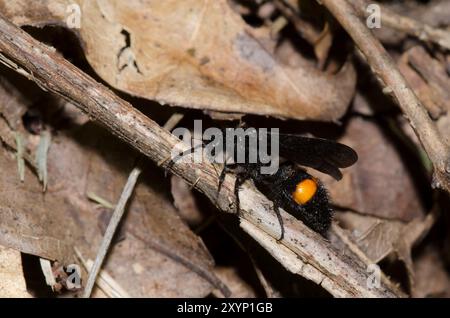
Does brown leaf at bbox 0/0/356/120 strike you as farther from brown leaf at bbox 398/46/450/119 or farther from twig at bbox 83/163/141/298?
brown leaf at bbox 398/46/450/119

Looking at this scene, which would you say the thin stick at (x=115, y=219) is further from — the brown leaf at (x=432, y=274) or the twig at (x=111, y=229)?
the brown leaf at (x=432, y=274)

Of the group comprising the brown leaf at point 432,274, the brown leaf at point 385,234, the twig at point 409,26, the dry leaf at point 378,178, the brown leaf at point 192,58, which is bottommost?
the brown leaf at point 432,274

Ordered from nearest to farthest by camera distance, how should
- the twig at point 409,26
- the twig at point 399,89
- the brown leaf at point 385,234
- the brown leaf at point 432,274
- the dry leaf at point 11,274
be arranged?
the dry leaf at point 11,274 → the twig at point 399,89 → the brown leaf at point 385,234 → the twig at point 409,26 → the brown leaf at point 432,274

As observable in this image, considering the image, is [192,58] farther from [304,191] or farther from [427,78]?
[427,78]

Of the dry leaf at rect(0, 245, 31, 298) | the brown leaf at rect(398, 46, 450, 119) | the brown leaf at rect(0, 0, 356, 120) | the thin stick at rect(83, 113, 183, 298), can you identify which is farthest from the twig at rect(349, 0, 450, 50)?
the dry leaf at rect(0, 245, 31, 298)

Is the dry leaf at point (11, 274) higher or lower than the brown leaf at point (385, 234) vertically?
lower

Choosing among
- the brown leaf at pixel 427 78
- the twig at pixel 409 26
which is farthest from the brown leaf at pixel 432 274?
the twig at pixel 409 26
